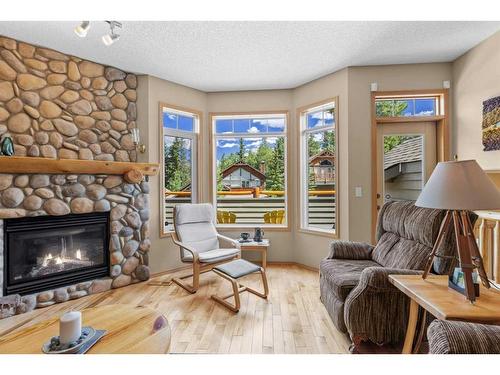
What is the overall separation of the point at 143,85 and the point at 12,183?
73.4 inches

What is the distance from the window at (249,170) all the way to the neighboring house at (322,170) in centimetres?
47

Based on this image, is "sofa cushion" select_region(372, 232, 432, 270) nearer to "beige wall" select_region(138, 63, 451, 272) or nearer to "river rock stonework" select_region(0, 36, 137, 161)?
"beige wall" select_region(138, 63, 451, 272)

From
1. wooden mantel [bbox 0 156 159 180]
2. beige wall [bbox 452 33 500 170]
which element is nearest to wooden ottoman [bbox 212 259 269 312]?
wooden mantel [bbox 0 156 159 180]

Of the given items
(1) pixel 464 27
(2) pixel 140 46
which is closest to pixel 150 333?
(2) pixel 140 46

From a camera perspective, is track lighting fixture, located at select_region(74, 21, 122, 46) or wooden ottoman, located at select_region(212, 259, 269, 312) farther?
wooden ottoman, located at select_region(212, 259, 269, 312)

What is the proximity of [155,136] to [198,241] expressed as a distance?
1.56m

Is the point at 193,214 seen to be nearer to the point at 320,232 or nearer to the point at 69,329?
the point at 320,232

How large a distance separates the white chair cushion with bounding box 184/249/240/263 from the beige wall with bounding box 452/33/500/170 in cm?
296

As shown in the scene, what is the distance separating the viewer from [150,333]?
1371 mm

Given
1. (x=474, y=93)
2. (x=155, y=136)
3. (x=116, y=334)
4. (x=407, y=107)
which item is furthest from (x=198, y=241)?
(x=474, y=93)

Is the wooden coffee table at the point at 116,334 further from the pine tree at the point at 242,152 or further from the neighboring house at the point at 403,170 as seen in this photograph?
the neighboring house at the point at 403,170

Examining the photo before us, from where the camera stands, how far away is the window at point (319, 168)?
3.67 m

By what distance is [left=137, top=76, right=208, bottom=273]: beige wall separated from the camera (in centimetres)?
350
